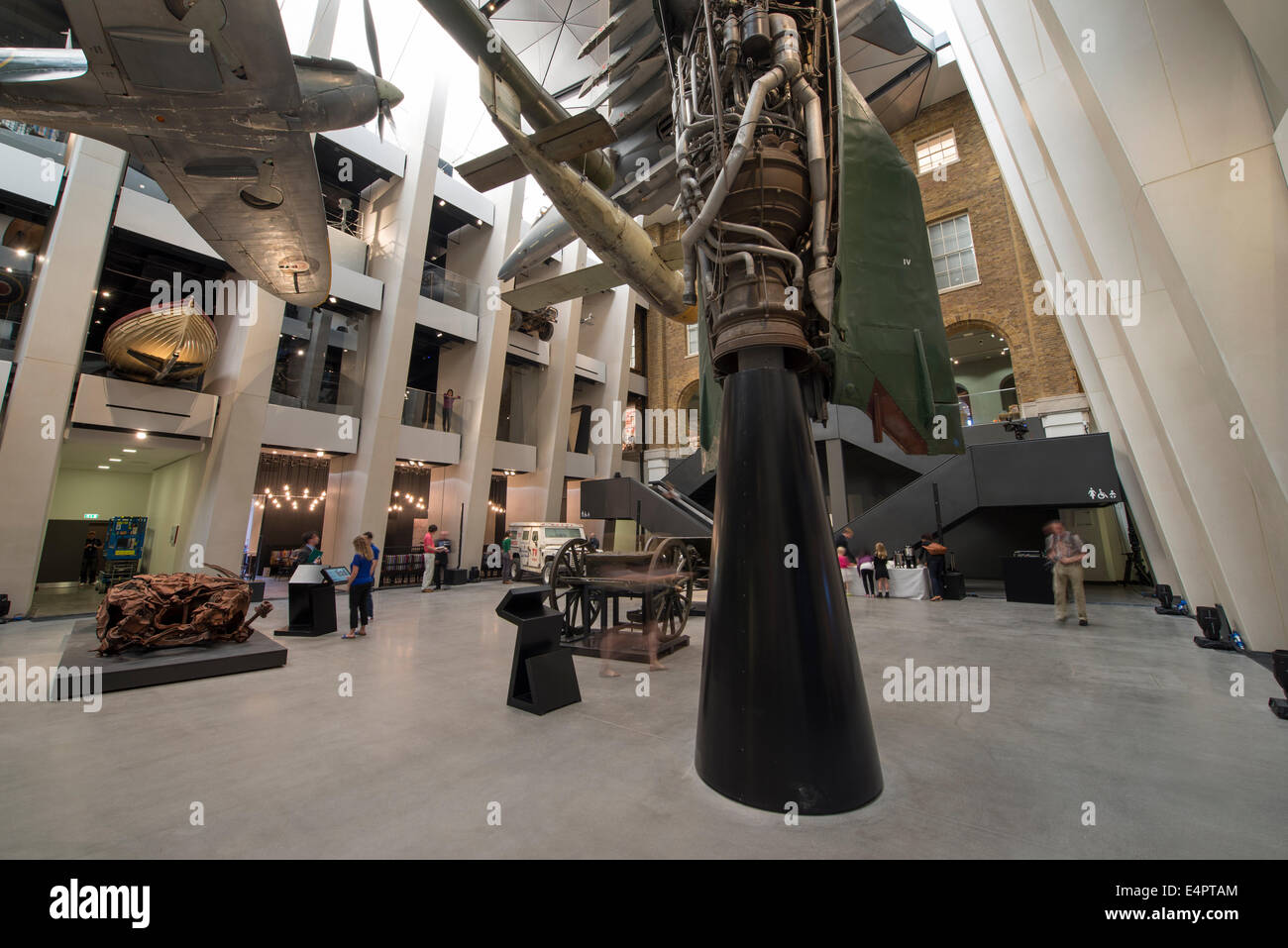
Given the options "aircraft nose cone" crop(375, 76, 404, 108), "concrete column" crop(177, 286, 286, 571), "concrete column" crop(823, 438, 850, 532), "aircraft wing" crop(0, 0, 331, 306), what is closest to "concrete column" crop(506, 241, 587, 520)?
"concrete column" crop(177, 286, 286, 571)

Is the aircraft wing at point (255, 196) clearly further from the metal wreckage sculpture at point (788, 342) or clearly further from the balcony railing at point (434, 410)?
the balcony railing at point (434, 410)

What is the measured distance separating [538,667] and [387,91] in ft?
20.7

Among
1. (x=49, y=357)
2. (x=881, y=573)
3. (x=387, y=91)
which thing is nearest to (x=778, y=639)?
(x=387, y=91)

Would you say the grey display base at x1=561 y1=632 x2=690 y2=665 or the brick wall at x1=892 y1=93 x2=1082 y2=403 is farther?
the brick wall at x1=892 y1=93 x2=1082 y2=403

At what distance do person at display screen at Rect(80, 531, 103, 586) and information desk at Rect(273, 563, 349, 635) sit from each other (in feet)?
43.1

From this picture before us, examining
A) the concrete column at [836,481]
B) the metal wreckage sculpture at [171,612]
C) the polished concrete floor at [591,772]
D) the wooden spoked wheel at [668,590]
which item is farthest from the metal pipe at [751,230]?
the concrete column at [836,481]

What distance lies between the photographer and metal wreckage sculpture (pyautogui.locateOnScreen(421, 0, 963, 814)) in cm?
236

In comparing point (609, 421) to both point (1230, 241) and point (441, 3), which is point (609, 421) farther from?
point (1230, 241)

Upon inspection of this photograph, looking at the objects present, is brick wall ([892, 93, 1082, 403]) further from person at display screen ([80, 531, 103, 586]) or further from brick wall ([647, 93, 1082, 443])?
person at display screen ([80, 531, 103, 586])

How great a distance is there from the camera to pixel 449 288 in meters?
15.3

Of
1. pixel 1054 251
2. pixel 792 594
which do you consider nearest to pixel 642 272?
pixel 1054 251

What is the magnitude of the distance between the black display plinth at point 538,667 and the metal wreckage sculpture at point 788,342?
66.8 inches

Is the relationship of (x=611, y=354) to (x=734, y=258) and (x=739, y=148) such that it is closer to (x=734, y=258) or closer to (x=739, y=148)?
(x=734, y=258)
